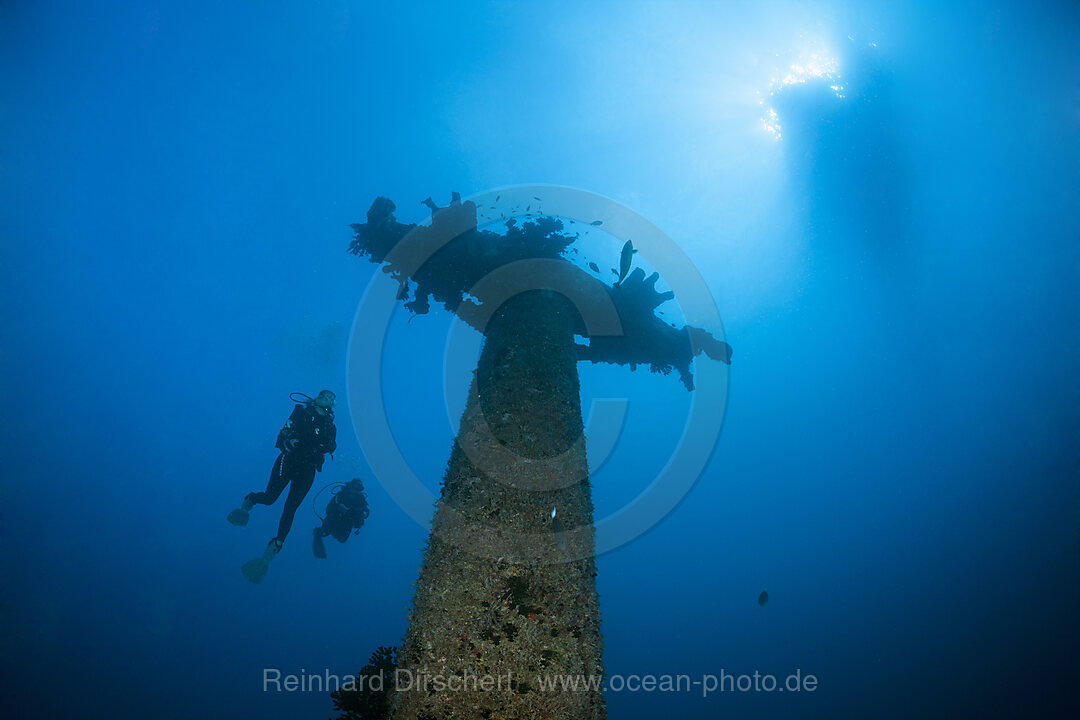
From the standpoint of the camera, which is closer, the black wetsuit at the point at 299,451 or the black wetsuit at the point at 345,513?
the black wetsuit at the point at 299,451

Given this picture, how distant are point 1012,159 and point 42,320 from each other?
7340 cm

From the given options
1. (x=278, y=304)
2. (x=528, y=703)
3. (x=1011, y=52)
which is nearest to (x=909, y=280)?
(x=1011, y=52)

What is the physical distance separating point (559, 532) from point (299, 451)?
937 centimetres

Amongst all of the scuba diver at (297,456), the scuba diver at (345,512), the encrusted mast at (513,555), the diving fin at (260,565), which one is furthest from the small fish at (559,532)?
the scuba diver at (345,512)

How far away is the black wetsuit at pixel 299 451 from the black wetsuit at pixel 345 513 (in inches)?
167

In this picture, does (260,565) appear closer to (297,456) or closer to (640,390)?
(297,456)

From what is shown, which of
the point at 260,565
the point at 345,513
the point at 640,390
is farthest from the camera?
the point at 640,390

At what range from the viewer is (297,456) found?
10.4 m

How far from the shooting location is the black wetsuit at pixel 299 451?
1010cm

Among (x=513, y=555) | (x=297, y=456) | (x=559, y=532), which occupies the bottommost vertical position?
(x=513, y=555)

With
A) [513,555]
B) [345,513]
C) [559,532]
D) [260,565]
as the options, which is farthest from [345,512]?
[559,532]

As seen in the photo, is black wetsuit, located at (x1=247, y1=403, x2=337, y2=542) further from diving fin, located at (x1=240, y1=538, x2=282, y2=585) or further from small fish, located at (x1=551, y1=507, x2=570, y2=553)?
small fish, located at (x1=551, y1=507, x2=570, y2=553)

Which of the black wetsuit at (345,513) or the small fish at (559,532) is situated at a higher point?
the black wetsuit at (345,513)

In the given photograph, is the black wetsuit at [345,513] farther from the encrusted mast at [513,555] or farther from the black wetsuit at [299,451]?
the encrusted mast at [513,555]
